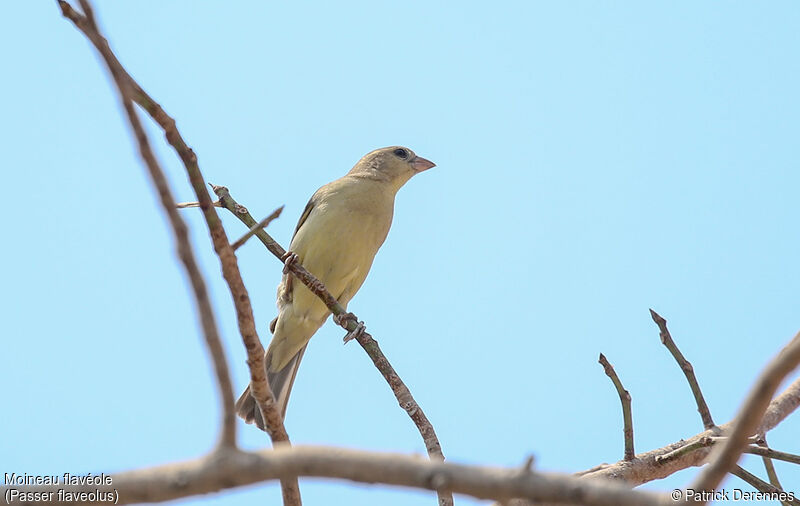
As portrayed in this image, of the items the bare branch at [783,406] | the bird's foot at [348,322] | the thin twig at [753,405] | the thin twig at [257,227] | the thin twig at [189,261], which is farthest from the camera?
the bird's foot at [348,322]

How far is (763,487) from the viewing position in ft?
13.8

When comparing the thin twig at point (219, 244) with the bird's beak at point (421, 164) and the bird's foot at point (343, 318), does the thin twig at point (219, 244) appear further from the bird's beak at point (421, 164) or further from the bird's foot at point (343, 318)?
the bird's beak at point (421, 164)

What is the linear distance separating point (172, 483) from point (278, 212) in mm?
1809

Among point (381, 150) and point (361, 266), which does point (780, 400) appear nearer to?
point (361, 266)

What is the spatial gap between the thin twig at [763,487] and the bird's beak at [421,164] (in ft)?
17.9

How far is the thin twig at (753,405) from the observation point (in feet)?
5.78

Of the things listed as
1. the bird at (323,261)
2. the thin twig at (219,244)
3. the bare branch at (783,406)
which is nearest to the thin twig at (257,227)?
the thin twig at (219,244)

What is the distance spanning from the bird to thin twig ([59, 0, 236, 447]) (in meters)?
5.24

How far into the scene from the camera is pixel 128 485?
196 cm

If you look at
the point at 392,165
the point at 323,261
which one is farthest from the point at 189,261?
the point at 392,165

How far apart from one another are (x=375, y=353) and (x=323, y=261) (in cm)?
256

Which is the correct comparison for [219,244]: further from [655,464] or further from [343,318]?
[655,464]

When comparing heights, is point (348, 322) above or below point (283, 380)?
below

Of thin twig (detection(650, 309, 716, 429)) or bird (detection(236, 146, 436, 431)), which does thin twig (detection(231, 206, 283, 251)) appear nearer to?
thin twig (detection(650, 309, 716, 429))
